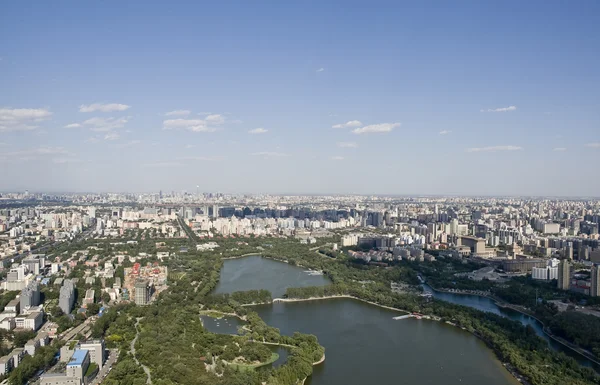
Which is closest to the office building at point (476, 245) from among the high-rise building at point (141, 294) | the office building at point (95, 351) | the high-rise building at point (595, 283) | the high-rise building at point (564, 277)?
the high-rise building at point (564, 277)

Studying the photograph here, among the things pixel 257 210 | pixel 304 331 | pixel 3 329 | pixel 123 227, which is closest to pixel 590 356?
pixel 304 331

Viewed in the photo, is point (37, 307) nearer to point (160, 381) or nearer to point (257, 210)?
point (160, 381)

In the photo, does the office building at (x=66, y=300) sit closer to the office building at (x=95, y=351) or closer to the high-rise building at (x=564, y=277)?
the office building at (x=95, y=351)

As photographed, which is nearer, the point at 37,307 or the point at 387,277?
the point at 37,307

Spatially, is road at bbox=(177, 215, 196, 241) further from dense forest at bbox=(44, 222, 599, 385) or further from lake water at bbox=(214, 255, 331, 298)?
dense forest at bbox=(44, 222, 599, 385)

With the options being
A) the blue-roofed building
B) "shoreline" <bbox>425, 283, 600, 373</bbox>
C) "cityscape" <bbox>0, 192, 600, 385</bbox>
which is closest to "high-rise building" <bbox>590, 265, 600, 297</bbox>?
"cityscape" <bbox>0, 192, 600, 385</bbox>

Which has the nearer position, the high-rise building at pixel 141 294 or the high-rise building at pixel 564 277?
the high-rise building at pixel 141 294
